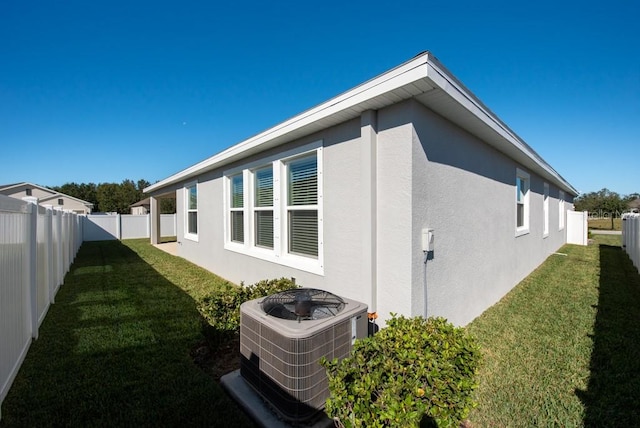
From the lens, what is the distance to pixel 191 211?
33.9 feet

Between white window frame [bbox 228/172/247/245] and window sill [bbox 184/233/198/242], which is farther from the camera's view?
window sill [bbox 184/233/198/242]

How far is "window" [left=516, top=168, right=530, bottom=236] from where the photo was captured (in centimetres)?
704

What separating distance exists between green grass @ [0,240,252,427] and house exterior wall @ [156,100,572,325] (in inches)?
75.5

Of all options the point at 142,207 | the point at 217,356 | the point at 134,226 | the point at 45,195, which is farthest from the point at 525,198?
the point at 45,195

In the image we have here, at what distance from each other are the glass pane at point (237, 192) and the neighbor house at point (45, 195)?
30.7 meters

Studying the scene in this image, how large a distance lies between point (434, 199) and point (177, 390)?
348 centimetres

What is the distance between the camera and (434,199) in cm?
349

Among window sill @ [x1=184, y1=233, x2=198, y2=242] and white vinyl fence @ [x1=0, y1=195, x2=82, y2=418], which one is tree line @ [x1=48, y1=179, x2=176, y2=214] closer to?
window sill @ [x1=184, y1=233, x2=198, y2=242]

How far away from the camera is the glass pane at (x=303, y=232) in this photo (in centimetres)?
459

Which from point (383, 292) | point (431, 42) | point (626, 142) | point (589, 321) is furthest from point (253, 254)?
point (626, 142)

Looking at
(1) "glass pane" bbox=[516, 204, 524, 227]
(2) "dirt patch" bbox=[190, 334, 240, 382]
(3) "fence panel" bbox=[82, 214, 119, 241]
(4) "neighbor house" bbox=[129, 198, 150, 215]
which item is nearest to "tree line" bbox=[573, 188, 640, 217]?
(1) "glass pane" bbox=[516, 204, 524, 227]

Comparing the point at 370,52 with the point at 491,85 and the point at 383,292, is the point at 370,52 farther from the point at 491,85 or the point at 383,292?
the point at 383,292

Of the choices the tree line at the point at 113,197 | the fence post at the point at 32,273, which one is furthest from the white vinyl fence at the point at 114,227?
the tree line at the point at 113,197

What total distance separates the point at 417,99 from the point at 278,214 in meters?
2.99
